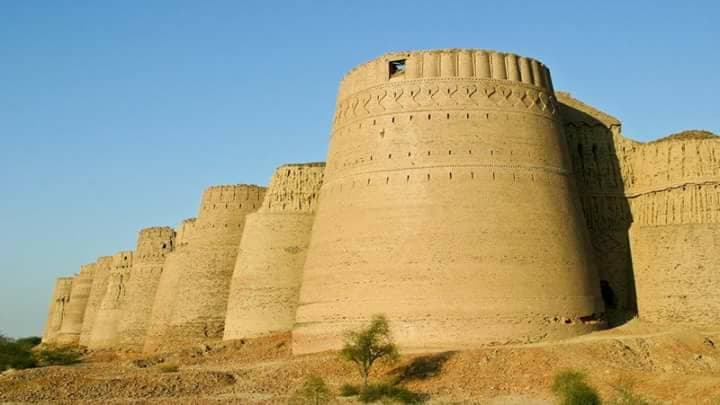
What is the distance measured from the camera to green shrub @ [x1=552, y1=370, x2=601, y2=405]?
14.2 meters

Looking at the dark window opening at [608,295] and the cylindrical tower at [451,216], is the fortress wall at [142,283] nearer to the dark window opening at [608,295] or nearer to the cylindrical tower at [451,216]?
the cylindrical tower at [451,216]

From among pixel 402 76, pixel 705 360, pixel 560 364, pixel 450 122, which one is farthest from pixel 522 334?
pixel 402 76

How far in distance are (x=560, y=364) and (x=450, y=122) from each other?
6.62m

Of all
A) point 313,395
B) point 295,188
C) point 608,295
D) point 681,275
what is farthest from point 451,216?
point 295,188

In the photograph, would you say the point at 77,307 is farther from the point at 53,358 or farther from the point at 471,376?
the point at 471,376

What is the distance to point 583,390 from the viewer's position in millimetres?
14359

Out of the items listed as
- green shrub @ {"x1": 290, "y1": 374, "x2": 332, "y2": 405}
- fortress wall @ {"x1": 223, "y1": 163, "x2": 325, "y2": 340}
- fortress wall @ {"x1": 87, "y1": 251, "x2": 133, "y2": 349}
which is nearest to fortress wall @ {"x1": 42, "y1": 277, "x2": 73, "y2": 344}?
fortress wall @ {"x1": 87, "y1": 251, "x2": 133, "y2": 349}

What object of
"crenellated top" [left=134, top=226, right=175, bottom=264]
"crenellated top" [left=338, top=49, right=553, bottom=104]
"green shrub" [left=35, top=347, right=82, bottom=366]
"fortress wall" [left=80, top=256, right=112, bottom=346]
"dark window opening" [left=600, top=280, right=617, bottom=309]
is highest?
"crenellated top" [left=338, top=49, right=553, bottom=104]

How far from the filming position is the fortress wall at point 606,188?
2395 cm

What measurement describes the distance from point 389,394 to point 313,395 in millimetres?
1627

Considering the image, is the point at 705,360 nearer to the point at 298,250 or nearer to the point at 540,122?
the point at 540,122

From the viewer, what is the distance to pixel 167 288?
35188 mm

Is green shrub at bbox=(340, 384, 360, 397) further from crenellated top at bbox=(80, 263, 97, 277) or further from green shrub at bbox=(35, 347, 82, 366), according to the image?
crenellated top at bbox=(80, 263, 97, 277)

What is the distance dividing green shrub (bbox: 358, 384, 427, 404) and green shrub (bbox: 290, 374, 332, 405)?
0.77m
